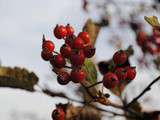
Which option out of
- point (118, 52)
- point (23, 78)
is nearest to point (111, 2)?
point (23, 78)

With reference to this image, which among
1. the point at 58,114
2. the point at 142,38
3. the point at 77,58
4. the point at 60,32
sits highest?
the point at 142,38

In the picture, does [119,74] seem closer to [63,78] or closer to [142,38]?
[63,78]

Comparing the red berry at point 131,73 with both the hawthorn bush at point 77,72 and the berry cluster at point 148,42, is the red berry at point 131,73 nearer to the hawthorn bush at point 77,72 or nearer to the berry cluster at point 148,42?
the hawthorn bush at point 77,72

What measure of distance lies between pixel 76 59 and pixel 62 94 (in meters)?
0.58

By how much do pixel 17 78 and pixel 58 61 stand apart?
68 cm

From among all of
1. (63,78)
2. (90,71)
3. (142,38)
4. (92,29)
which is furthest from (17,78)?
(142,38)

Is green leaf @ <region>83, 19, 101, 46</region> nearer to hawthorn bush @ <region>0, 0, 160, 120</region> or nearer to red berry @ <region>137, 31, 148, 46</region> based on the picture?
hawthorn bush @ <region>0, 0, 160, 120</region>

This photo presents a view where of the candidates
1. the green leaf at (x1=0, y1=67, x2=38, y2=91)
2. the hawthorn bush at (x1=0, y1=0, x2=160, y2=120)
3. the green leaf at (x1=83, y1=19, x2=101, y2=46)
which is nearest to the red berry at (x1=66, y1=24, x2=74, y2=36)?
the hawthorn bush at (x1=0, y1=0, x2=160, y2=120)

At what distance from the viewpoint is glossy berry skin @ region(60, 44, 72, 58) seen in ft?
7.53

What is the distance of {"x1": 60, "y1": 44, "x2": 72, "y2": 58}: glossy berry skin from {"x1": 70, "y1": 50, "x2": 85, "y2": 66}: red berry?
0.8 inches

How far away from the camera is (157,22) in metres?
2.18

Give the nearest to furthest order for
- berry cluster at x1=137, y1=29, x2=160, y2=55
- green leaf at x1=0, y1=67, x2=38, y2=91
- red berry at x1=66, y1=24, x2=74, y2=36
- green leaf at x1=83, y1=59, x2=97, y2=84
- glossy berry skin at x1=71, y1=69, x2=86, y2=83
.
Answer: glossy berry skin at x1=71, y1=69, x2=86, y2=83 → red berry at x1=66, y1=24, x2=74, y2=36 → green leaf at x1=83, y1=59, x2=97, y2=84 → green leaf at x1=0, y1=67, x2=38, y2=91 → berry cluster at x1=137, y1=29, x2=160, y2=55

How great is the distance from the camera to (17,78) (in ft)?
9.43

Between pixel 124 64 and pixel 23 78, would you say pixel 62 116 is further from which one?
pixel 23 78
